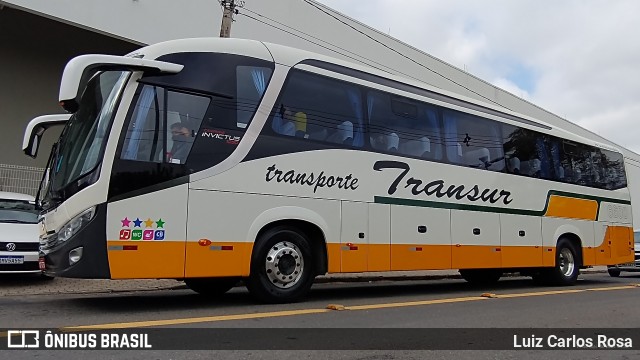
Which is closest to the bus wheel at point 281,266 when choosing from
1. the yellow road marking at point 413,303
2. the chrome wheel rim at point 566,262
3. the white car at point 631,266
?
the yellow road marking at point 413,303

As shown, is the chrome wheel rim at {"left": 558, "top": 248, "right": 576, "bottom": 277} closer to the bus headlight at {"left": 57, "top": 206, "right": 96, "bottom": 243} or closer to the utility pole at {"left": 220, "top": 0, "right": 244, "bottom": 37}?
the utility pole at {"left": 220, "top": 0, "right": 244, "bottom": 37}

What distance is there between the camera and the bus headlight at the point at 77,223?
6.19m

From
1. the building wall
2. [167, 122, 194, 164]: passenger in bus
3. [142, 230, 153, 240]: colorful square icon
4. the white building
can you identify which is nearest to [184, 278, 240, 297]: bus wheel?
[142, 230, 153, 240]: colorful square icon

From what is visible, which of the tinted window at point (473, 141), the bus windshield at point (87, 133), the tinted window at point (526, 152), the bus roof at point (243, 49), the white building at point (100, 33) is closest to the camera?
the bus windshield at point (87, 133)

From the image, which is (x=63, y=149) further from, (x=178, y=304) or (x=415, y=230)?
(x=415, y=230)

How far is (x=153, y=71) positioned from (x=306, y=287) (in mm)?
3592

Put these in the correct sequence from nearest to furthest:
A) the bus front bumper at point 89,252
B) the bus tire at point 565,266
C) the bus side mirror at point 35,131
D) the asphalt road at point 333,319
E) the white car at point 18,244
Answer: the asphalt road at point 333,319, the bus front bumper at point 89,252, the bus side mirror at point 35,131, the white car at point 18,244, the bus tire at point 565,266

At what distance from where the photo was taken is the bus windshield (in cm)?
653

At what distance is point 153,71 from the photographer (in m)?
6.66

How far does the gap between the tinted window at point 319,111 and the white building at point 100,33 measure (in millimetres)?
9681

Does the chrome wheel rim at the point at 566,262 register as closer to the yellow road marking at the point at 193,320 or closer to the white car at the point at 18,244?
the yellow road marking at the point at 193,320

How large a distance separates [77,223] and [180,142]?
1533mm

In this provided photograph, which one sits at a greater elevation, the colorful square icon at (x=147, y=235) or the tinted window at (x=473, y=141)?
the tinted window at (x=473, y=141)

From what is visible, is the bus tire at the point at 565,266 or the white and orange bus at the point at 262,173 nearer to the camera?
the white and orange bus at the point at 262,173
